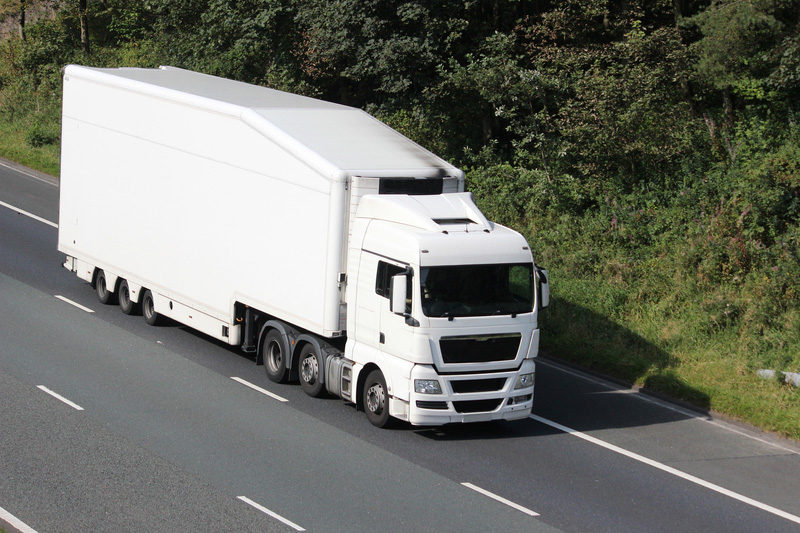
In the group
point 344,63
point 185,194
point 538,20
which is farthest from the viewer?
point 344,63

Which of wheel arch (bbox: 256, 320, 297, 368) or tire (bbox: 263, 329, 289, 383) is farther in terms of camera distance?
tire (bbox: 263, 329, 289, 383)

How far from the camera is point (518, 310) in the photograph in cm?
1337

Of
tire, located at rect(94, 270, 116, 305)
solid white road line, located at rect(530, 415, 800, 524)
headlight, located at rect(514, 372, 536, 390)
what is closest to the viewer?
solid white road line, located at rect(530, 415, 800, 524)

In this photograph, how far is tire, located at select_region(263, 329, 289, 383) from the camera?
50.3 feet

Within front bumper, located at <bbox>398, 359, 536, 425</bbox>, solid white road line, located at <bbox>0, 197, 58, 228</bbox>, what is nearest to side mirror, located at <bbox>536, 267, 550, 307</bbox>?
front bumper, located at <bbox>398, 359, 536, 425</bbox>

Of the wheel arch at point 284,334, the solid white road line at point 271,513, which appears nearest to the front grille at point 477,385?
the wheel arch at point 284,334

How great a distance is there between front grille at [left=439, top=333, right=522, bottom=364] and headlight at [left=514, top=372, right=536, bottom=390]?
0.32 metres

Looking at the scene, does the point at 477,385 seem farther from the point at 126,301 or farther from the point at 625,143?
the point at 625,143

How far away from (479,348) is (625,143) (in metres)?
9.88

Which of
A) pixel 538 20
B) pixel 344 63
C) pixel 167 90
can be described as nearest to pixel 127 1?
pixel 344 63

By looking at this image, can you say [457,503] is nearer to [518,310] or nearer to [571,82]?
[518,310]

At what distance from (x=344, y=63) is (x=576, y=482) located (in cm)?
1742

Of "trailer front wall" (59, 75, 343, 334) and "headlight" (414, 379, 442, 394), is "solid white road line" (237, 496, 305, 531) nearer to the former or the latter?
"headlight" (414, 379, 442, 394)

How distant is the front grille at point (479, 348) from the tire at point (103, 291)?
29.2 ft
